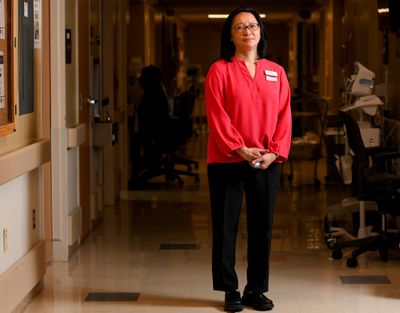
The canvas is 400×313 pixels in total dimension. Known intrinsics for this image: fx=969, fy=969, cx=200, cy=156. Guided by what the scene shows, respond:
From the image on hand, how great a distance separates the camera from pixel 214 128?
4988 mm

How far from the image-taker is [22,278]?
4.99 meters

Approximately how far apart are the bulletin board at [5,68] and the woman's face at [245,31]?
1190 millimetres

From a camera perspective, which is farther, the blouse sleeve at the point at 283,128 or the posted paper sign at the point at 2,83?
the blouse sleeve at the point at 283,128

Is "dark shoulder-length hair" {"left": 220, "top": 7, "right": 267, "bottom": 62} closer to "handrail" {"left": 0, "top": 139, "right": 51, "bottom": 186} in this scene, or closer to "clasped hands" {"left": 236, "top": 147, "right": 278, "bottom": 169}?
"clasped hands" {"left": 236, "top": 147, "right": 278, "bottom": 169}

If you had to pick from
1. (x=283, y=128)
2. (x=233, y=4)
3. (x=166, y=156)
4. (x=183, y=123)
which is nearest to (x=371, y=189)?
(x=283, y=128)

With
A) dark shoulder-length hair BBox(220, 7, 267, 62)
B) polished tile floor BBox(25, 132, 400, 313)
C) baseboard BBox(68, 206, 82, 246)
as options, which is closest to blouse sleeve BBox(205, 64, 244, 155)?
dark shoulder-length hair BBox(220, 7, 267, 62)

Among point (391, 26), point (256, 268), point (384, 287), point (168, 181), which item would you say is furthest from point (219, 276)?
point (168, 181)

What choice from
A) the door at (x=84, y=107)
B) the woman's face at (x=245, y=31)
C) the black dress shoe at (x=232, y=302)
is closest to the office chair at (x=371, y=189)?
the black dress shoe at (x=232, y=302)

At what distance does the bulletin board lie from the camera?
14.6 feet

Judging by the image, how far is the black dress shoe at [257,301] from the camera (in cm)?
513

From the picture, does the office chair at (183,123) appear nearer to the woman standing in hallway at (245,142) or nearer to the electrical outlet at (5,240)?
the woman standing in hallway at (245,142)

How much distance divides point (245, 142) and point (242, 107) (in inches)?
7.2

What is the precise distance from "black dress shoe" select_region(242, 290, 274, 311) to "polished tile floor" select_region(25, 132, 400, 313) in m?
0.04

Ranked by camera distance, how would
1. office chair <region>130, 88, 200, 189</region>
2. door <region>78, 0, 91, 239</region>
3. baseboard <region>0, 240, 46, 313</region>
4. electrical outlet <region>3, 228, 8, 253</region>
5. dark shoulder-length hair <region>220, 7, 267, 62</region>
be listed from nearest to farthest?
baseboard <region>0, 240, 46, 313</region>
electrical outlet <region>3, 228, 8, 253</region>
dark shoulder-length hair <region>220, 7, 267, 62</region>
door <region>78, 0, 91, 239</region>
office chair <region>130, 88, 200, 189</region>
